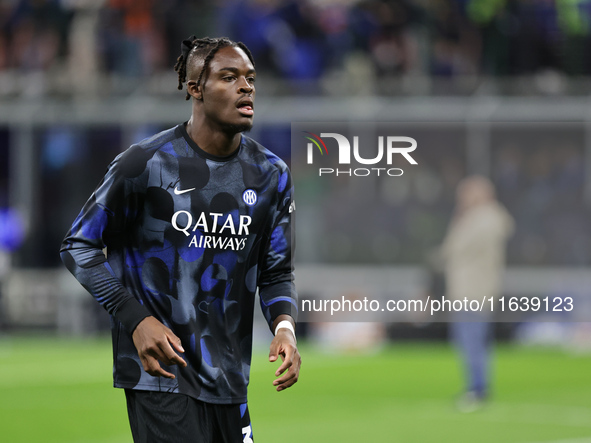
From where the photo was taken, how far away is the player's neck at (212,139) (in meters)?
4.53

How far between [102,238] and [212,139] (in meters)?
0.55

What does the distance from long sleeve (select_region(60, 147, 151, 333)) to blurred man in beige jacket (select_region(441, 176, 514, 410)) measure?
799 cm

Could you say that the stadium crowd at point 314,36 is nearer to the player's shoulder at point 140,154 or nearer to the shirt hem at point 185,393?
the player's shoulder at point 140,154

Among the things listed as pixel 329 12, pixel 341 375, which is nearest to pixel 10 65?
pixel 329 12

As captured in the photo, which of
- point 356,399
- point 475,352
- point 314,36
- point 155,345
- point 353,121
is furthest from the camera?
point 314,36

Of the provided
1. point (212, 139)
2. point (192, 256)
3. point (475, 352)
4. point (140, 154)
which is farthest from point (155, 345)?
point (475, 352)

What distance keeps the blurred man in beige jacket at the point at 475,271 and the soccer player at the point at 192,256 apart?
7678mm

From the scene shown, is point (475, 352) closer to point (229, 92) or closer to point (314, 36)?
point (229, 92)

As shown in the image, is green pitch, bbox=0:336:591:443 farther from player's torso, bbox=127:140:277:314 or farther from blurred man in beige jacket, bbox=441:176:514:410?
player's torso, bbox=127:140:277:314

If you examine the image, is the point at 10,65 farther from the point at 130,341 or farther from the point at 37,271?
the point at 130,341

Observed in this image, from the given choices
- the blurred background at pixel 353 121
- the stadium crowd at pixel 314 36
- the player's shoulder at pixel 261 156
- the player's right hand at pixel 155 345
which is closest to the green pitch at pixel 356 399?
the blurred background at pixel 353 121

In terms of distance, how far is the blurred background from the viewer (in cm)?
1561

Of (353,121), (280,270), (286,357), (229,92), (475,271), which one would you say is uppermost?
(353,121)

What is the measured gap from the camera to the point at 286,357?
170 inches
